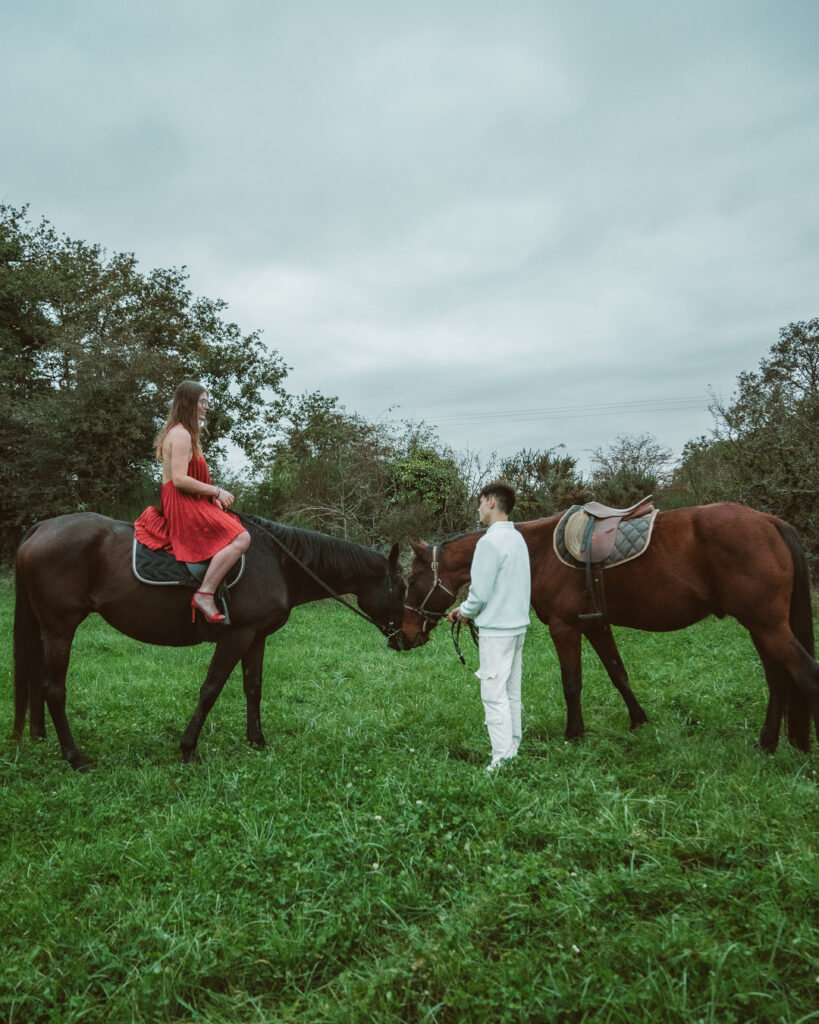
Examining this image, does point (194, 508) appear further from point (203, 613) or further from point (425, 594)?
point (425, 594)

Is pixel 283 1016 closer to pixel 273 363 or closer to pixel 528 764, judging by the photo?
pixel 528 764

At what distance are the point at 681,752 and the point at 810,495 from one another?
9.20 m

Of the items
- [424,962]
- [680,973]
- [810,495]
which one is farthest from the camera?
[810,495]

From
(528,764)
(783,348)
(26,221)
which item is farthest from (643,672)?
(26,221)

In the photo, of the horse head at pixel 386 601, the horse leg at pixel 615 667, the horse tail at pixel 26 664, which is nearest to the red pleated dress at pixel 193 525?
the horse tail at pixel 26 664

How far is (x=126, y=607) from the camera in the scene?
519 cm

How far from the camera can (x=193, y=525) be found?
16.5 ft

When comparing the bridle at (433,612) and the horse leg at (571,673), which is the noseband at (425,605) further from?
the horse leg at (571,673)

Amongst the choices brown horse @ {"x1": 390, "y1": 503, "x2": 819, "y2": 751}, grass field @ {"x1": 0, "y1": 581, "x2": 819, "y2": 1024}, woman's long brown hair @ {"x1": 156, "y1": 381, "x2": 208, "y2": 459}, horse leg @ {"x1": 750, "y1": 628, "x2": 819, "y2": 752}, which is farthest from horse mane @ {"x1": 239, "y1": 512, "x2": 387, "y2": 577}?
horse leg @ {"x1": 750, "y1": 628, "x2": 819, "y2": 752}

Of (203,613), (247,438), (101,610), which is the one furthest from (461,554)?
(247,438)

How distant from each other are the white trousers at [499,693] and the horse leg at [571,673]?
0.70 meters

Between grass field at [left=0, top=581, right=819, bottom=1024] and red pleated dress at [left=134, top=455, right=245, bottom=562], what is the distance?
5.30ft

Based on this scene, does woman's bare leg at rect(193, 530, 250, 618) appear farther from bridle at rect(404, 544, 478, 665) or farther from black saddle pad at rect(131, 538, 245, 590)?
bridle at rect(404, 544, 478, 665)

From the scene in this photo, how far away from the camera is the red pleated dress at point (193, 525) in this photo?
5.02m
